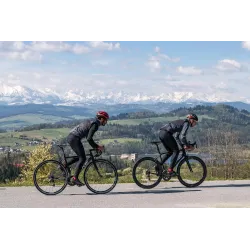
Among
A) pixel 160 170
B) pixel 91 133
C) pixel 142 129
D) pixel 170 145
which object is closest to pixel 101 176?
pixel 91 133

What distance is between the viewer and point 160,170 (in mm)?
11062

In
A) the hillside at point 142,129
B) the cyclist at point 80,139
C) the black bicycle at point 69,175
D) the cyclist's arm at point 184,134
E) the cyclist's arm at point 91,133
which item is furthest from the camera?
the hillside at point 142,129

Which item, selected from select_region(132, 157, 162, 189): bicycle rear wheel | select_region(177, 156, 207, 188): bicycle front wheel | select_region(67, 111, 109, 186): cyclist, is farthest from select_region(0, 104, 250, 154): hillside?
select_region(67, 111, 109, 186): cyclist

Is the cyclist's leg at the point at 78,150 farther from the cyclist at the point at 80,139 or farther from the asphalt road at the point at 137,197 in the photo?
the asphalt road at the point at 137,197

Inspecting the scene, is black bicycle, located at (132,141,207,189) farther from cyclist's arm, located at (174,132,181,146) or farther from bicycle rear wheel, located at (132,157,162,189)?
cyclist's arm, located at (174,132,181,146)

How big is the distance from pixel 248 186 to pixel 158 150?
2.79 meters

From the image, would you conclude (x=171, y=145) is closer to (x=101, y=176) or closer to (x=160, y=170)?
(x=160, y=170)

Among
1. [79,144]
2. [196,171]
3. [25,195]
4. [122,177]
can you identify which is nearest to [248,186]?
[196,171]

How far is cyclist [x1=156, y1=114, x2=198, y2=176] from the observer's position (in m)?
11.0

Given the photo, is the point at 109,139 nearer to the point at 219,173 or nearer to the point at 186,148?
the point at 219,173

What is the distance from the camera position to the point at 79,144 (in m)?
10.5

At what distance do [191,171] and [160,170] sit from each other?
823 mm

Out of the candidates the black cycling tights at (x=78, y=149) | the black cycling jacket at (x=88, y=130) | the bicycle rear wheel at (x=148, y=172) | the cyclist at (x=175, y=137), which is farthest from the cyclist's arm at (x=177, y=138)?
the black cycling tights at (x=78, y=149)

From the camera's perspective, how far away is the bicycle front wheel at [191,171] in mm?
11203
